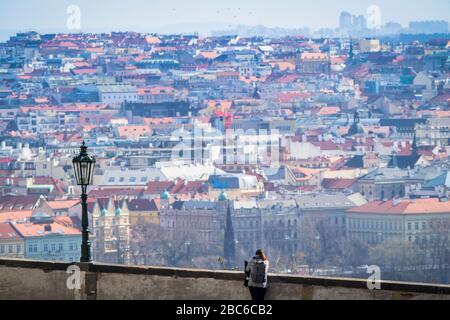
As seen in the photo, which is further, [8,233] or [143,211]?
[143,211]

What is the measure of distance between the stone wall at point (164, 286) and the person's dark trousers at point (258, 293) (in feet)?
0.22

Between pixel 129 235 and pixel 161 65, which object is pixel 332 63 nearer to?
pixel 161 65

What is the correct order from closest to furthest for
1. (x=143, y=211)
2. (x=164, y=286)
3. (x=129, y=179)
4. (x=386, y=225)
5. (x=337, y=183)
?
(x=164, y=286) → (x=386, y=225) → (x=143, y=211) → (x=337, y=183) → (x=129, y=179)

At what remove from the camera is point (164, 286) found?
10000 millimetres

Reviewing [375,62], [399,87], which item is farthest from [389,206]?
[375,62]

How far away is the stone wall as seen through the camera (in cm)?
961

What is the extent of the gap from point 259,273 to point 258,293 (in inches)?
3.4

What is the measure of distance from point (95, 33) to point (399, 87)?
29688mm

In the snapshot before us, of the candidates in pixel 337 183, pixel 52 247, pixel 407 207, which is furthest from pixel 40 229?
pixel 337 183

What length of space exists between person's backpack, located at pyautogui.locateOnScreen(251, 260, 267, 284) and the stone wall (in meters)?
0.10

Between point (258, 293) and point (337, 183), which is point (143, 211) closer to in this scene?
point (337, 183)

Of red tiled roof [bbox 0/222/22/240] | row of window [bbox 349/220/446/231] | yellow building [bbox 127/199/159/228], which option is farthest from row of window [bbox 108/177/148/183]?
red tiled roof [bbox 0/222/22/240]

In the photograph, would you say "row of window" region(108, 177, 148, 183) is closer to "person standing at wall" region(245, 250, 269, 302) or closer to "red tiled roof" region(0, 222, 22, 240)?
"red tiled roof" region(0, 222, 22, 240)

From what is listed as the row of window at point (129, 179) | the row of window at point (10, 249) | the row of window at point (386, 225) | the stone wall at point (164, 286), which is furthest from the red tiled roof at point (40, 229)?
the stone wall at point (164, 286)
